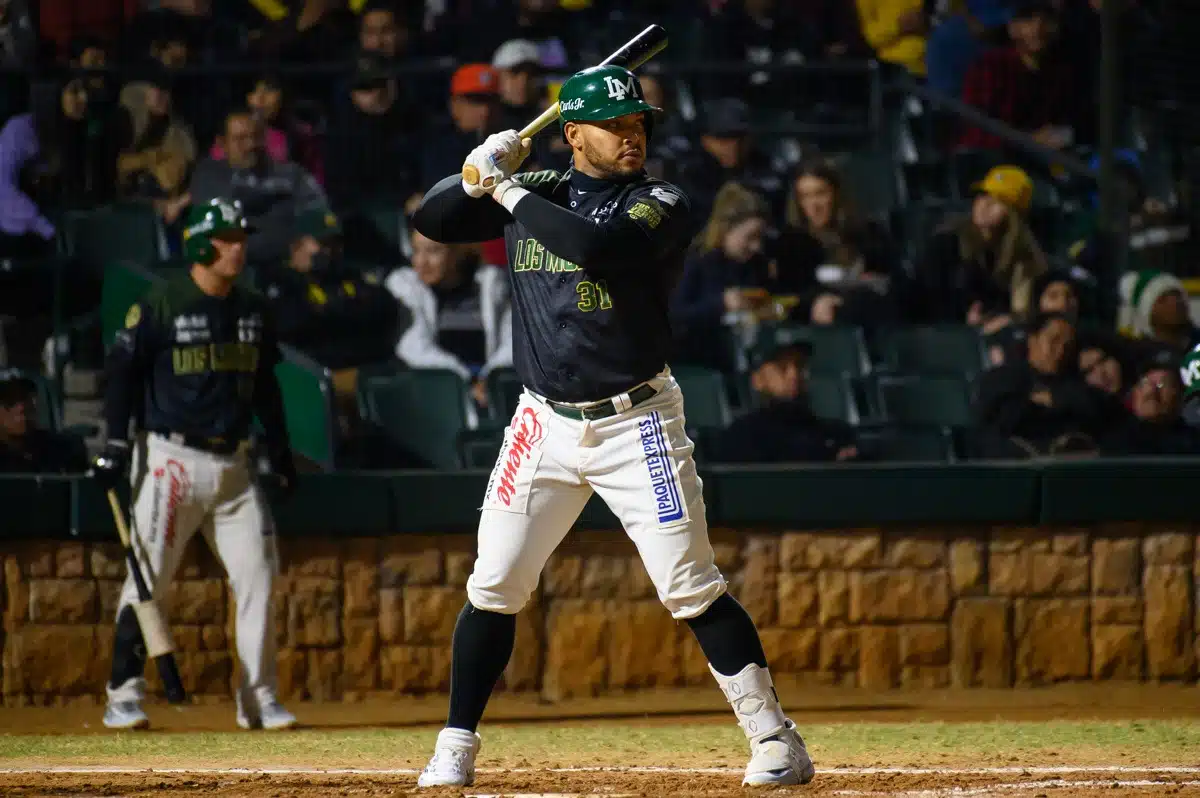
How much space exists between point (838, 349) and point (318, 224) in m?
2.62

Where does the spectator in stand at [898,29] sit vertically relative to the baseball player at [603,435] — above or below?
above

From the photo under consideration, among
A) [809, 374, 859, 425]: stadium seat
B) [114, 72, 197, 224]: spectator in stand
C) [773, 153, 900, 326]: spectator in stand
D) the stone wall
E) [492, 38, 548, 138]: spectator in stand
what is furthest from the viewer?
A: [492, 38, 548, 138]: spectator in stand

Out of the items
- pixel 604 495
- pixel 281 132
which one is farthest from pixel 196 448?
pixel 281 132

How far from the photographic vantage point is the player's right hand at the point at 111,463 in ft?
20.9

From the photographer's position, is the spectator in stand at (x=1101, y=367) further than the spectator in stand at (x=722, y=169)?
No

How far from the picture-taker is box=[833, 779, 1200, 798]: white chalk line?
170 inches

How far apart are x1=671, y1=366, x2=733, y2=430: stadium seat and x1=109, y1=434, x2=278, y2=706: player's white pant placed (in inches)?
94.7

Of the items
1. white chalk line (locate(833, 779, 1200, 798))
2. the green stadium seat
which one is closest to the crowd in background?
the green stadium seat

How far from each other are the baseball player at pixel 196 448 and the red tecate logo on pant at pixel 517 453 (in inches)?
87.8

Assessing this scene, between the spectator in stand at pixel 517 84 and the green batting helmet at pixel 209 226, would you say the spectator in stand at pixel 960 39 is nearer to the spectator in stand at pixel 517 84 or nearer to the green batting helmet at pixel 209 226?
the spectator in stand at pixel 517 84

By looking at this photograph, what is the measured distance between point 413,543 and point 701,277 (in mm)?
2471

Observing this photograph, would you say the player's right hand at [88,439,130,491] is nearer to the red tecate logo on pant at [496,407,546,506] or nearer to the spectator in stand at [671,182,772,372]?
the red tecate logo on pant at [496,407,546,506]

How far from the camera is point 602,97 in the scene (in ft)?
14.4

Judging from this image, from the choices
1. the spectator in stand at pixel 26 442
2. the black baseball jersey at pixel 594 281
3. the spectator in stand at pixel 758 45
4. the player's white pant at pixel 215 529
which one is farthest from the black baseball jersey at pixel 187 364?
the spectator in stand at pixel 758 45
